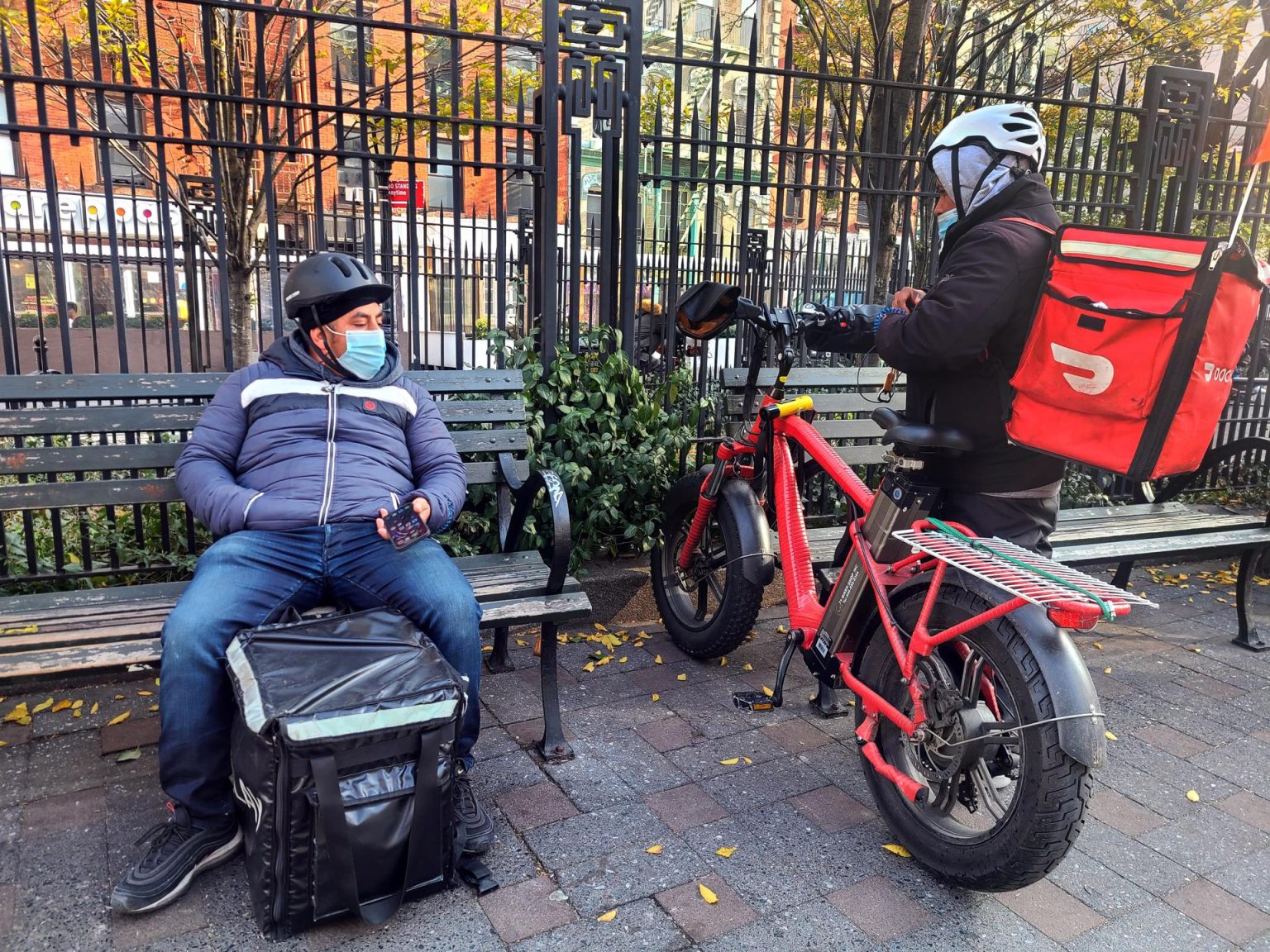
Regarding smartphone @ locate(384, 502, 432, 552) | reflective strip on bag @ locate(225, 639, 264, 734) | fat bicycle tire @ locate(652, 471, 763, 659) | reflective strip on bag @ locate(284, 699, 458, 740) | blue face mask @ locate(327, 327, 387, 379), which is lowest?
fat bicycle tire @ locate(652, 471, 763, 659)

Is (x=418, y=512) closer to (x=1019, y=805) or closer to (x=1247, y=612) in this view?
(x=1019, y=805)

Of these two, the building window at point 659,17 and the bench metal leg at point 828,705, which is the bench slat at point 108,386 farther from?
the building window at point 659,17

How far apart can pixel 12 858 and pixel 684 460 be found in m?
3.18

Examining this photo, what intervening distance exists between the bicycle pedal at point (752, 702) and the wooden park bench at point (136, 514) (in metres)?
0.65

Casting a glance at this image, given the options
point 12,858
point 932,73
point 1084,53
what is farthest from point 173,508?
point 1084,53

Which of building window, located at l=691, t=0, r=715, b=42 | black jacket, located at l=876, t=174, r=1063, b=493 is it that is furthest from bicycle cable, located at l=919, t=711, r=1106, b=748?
building window, located at l=691, t=0, r=715, b=42

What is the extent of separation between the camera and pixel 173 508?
160 inches

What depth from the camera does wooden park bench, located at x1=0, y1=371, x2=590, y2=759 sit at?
9.23 ft

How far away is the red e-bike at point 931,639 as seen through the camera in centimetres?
226

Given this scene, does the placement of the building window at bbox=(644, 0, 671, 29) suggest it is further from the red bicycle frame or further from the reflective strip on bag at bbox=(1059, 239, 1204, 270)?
the reflective strip on bag at bbox=(1059, 239, 1204, 270)

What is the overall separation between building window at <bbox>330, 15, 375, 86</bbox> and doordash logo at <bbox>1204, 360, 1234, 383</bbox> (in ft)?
10.1

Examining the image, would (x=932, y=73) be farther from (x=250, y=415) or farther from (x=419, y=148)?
(x=419, y=148)

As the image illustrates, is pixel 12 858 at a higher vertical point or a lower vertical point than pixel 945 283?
lower

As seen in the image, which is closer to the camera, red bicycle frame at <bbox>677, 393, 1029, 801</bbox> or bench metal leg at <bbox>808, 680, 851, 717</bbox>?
red bicycle frame at <bbox>677, 393, 1029, 801</bbox>
